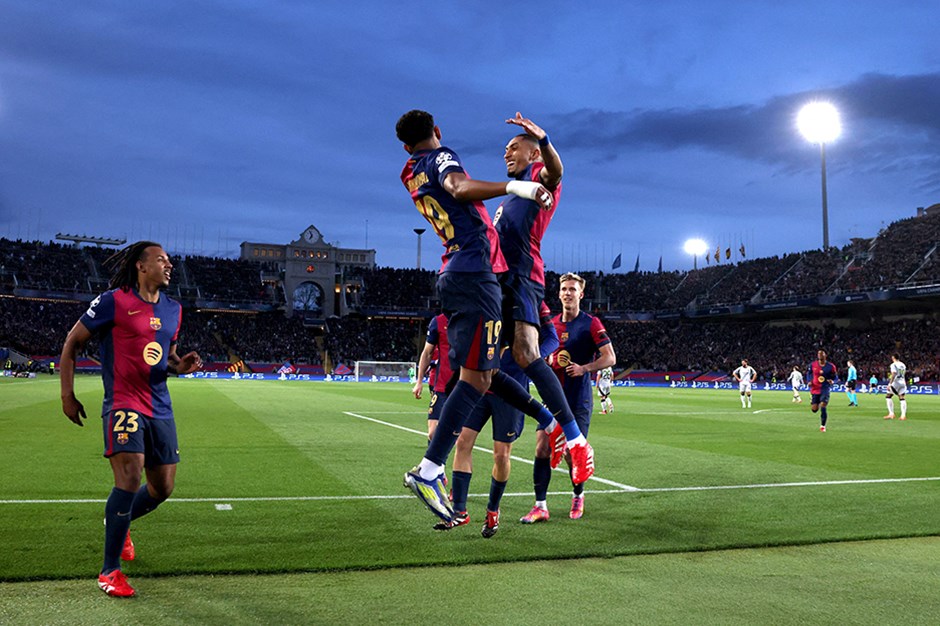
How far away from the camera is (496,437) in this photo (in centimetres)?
629

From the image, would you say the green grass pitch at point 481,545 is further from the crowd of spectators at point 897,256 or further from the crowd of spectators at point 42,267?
the crowd of spectators at point 42,267

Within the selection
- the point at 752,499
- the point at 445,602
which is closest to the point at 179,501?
the point at 445,602

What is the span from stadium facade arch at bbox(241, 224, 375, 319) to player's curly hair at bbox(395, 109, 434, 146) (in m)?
74.9

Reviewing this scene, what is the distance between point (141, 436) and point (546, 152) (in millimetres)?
2863

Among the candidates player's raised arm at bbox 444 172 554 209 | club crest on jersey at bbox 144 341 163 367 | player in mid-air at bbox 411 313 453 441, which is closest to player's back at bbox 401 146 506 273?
player's raised arm at bbox 444 172 554 209

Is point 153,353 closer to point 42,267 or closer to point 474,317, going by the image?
point 474,317

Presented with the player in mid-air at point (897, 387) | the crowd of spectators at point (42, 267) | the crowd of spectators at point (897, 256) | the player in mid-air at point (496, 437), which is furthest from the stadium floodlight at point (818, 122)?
the crowd of spectators at point (42, 267)

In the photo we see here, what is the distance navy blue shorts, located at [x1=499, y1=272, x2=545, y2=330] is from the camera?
548 cm

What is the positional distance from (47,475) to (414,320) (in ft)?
242

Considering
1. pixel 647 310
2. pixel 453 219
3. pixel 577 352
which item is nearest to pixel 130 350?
pixel 453 219

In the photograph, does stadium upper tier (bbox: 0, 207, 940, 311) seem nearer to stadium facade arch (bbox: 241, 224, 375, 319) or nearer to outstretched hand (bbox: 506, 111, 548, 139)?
stadium facade arch (bbox: 241, 224, 375, 319)

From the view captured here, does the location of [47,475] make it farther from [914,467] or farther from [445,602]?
[914,467]

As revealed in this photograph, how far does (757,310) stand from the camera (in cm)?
6512

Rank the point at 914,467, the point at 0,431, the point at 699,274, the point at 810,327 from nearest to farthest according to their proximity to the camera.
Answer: the point at 914,467 → the point at 0,431 → the point at 810,327 → the point at 699,274
